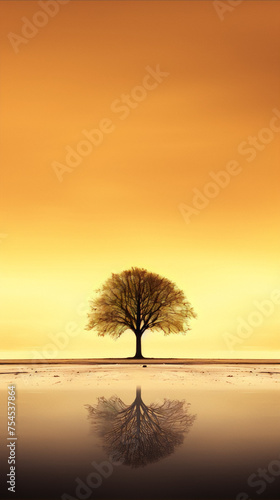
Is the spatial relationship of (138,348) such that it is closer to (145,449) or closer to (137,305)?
(137,305)

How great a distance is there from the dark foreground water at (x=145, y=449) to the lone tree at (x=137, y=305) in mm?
46320

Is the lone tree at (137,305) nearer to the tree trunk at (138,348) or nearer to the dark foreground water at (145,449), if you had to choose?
the tree trunk at (138,348)

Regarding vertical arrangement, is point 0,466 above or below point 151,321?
below

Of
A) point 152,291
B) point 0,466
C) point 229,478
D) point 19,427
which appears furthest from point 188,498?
point 152,291

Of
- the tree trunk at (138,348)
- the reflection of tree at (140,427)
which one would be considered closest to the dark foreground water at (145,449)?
the reflection of tree at (140,427)

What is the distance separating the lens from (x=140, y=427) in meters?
16.6

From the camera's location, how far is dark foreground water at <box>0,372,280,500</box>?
1081 centimetres

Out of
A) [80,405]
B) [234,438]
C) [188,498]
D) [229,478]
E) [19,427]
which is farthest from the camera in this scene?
[80,405]

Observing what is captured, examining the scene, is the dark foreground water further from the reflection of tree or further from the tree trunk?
the tree trunk

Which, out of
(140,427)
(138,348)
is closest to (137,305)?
(138,348)

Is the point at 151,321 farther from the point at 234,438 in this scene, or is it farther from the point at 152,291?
the point at 234,438

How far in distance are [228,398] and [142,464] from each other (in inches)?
517

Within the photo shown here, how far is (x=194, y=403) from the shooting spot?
22.7m

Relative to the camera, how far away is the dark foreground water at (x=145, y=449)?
426 inches
